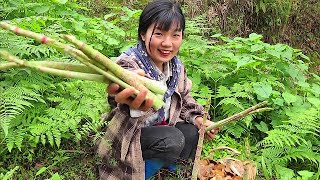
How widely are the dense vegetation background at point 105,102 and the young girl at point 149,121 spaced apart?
0.18 m

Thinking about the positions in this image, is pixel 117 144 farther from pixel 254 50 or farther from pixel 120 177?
pixel 254 50

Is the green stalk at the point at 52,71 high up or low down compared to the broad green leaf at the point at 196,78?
up

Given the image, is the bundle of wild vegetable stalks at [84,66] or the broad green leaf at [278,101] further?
the broad green leaf at [278,101]

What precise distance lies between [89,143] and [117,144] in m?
0.51

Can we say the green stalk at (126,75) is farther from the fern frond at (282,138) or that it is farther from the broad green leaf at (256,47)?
the broad green leaf at (256,47)

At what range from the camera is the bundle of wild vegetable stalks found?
1.46 meters

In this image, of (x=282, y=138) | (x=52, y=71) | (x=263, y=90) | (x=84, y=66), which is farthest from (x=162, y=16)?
(x=263, y=90)

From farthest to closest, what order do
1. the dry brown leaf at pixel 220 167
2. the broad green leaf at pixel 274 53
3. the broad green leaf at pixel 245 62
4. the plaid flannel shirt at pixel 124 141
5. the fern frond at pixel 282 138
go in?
the broad green leaf at pixel 274 53, the broad green leaf at pixel 245 62, the fern frond at pixel 282 138, the dry brown leaf at pixel 220 167, the plaid flannel shirt at pixel 124 141

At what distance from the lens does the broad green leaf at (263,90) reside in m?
3.54

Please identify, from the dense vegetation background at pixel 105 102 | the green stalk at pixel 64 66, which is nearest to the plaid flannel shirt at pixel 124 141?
the dense vegetation background at pixel 105 102

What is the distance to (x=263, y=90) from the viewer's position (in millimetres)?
3594

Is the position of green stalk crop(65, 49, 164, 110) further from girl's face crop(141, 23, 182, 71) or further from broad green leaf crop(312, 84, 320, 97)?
broad green leaf crop(312, 84, 320, 97)

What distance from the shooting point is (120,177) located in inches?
104

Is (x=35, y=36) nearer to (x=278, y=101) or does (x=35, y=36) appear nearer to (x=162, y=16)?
(x=162, y=16)
